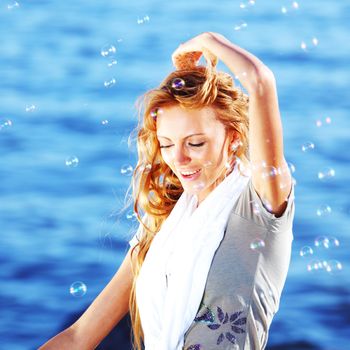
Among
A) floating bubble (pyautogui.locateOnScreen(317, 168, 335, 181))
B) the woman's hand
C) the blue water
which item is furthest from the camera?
the blue water

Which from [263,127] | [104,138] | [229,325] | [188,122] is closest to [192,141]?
[188,122]

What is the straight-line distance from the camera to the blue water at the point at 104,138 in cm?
349

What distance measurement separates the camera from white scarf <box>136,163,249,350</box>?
143 cm

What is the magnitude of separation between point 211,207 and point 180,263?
4.3 inches

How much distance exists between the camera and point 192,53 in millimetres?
1545

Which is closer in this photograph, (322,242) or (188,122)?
(188,122)

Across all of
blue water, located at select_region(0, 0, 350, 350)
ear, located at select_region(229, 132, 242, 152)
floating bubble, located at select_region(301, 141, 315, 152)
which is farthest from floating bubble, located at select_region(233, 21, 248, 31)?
blue water, located at select_region(0, 0, 350, 350)

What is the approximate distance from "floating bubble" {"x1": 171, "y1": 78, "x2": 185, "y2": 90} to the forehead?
0.03 m

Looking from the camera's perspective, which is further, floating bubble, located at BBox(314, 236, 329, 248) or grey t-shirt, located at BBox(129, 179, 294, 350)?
floating bubble, located at BBox(314, 236, 329, 248)

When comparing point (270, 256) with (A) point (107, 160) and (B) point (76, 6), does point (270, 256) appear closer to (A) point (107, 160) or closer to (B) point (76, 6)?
(A) point (107, 160)

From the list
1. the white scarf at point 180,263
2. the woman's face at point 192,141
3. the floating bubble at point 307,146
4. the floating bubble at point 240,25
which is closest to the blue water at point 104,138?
the floating bubble at point 307,146

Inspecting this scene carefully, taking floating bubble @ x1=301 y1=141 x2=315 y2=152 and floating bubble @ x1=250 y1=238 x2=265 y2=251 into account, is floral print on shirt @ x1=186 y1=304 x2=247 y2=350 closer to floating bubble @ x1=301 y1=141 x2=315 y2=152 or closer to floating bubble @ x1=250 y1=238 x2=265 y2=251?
floating bubble @ x1=250 y1=238 x2=265 y2=251

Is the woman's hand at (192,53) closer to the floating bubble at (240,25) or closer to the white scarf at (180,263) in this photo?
the white scarf at (180,263)

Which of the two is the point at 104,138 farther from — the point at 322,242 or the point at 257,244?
the point at 257,244
